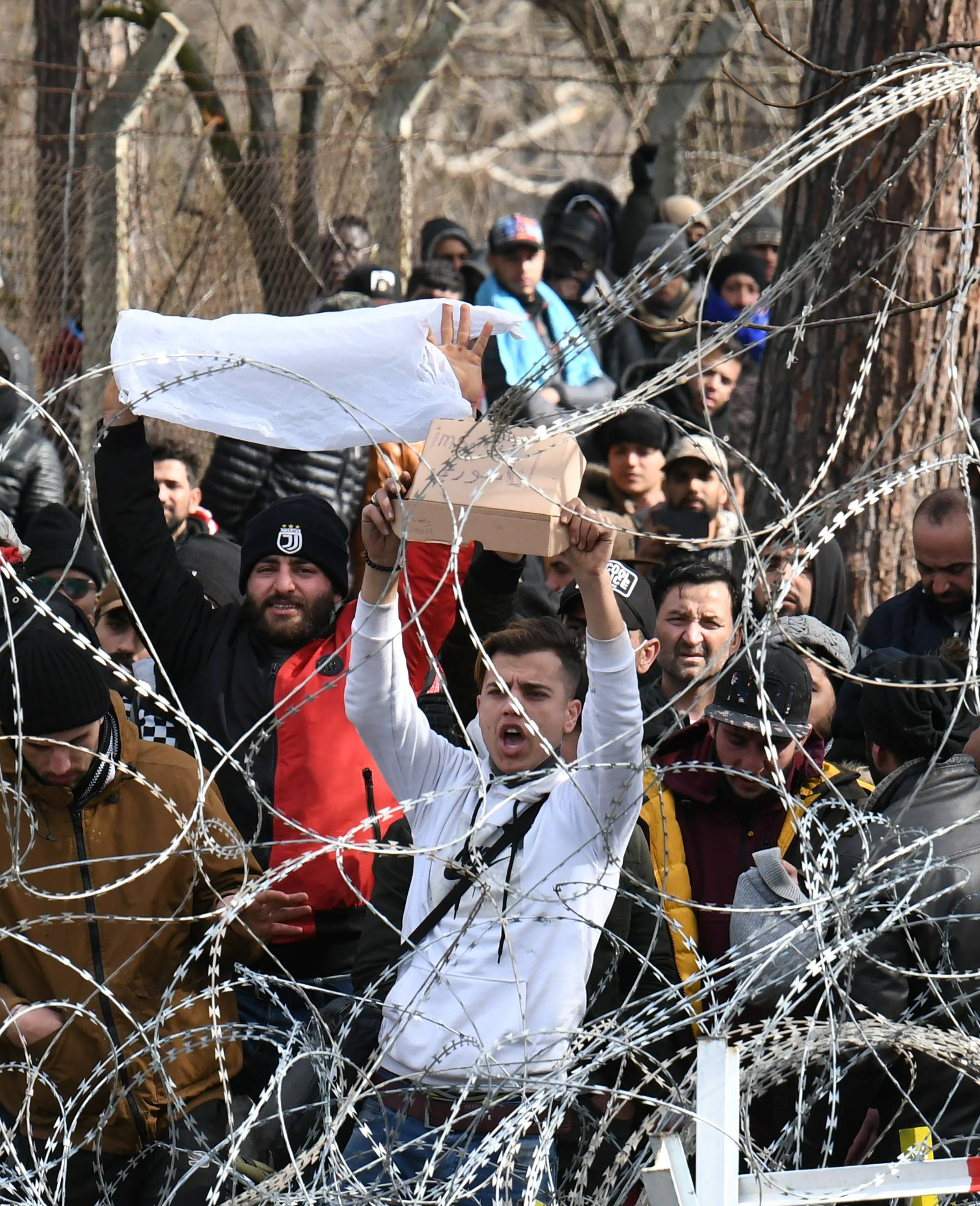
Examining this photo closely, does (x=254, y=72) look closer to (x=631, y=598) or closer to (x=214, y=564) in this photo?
(x=214, y=564)

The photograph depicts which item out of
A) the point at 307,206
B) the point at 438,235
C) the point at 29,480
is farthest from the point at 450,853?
the point at 438,235

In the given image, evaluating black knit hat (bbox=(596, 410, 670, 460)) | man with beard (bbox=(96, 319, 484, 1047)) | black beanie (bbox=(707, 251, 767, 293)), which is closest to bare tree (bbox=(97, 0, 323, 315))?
black beanie (bbox=(707, 251, 767, 293))

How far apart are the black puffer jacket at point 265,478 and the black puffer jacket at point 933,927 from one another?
9.30 ft

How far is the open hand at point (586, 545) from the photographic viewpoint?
10.6ft

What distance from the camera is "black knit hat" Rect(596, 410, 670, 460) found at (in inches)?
249

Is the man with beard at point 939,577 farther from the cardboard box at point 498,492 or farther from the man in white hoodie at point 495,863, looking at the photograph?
the cardboard box at point 498,492

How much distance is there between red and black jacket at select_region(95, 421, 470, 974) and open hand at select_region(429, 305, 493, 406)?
524 mm

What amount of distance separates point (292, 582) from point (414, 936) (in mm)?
1164

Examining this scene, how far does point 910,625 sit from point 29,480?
3574 mm

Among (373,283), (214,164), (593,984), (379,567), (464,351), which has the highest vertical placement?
(214,164)

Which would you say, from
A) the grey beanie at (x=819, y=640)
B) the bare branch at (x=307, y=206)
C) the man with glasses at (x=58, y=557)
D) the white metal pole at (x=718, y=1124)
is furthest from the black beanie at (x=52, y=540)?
the bare branch at (x=307, y=206)

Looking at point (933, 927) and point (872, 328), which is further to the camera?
point (872, 328)

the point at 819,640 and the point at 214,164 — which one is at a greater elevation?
the point at 214,164

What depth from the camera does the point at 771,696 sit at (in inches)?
154
